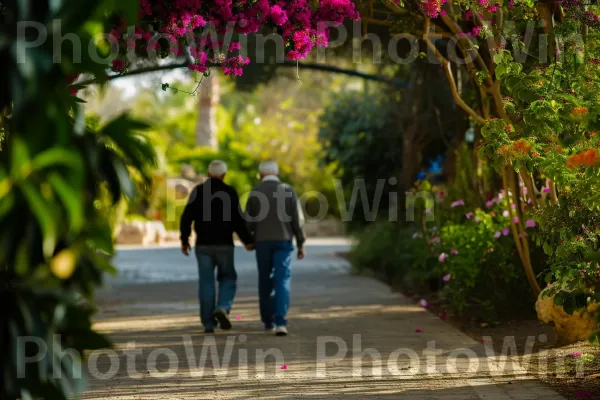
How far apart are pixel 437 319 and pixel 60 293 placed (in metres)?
8.80

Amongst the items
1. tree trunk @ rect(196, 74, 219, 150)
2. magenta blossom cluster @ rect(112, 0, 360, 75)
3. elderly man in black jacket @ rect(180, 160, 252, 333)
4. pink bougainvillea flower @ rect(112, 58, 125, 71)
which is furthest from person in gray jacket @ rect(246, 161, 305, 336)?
tree trunk @ rect(196, 74, 219, 150)

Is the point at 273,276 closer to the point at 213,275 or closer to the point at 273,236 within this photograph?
the point at 273,236

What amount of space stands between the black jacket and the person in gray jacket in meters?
0.17

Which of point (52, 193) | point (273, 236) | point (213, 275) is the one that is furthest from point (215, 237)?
point (52, 193)

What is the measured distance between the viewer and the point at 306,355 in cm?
945

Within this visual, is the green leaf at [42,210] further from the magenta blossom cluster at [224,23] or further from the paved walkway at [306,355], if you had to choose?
the paved walkway at [306,355]

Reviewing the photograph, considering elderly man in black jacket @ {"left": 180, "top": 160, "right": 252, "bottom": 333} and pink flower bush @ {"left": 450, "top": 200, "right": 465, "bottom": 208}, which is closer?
elderly man in black jacket @ {"left": 180, "top": 160, "right": 252, "bottom": 333}

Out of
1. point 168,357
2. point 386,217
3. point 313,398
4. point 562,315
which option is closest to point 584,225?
point 562,315

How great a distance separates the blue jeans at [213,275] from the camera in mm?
11531

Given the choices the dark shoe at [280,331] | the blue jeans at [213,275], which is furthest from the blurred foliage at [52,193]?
the blue jeans at [213,275]

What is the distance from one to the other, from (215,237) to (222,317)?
85cm

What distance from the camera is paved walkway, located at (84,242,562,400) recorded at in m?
7.66

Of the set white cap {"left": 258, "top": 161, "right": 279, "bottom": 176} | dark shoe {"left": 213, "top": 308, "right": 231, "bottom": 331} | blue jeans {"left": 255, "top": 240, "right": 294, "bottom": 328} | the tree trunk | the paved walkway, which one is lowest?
the paved walkway

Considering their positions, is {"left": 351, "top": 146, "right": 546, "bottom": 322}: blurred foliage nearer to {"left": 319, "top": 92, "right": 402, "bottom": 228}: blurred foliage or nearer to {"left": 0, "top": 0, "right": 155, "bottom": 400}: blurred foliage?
{"left": 319, "top": 92, "right": 402, "bottom": 228}: blurred foliage
